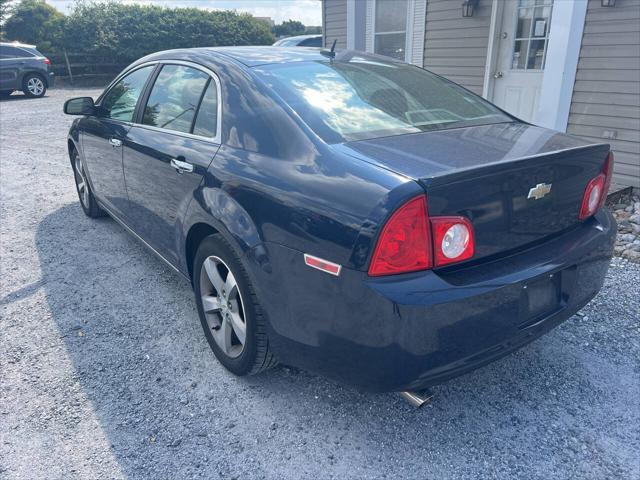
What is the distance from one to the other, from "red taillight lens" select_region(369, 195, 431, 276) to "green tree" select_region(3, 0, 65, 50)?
2405cm

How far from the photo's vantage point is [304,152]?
7.23 ft

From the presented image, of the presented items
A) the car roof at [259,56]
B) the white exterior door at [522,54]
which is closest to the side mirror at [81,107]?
the car roof at [259,56]

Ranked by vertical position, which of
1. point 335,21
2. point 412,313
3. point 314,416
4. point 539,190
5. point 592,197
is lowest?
point 314,416

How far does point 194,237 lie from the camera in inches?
113

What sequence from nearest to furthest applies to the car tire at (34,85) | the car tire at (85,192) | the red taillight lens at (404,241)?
the red taillight lens at (404,241), the car tire at (85,192), the car tire at (34,85)

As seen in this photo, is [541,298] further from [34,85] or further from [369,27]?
[34,85]

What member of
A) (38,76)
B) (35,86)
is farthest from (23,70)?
(35,86)

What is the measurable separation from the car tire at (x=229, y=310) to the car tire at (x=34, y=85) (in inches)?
638

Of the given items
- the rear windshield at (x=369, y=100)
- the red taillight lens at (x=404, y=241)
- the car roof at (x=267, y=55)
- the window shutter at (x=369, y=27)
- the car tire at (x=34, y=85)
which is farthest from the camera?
the car tire at (x=34, y=85)

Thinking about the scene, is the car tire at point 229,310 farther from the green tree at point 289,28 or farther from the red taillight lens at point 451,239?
the green tree at point 289,28

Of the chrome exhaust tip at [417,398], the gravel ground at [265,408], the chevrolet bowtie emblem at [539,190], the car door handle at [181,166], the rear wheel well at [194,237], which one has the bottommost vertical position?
the gravel ground at [265,408]

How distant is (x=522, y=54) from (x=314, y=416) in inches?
242

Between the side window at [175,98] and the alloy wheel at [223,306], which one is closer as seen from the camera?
the alloy wheel at [223,306]

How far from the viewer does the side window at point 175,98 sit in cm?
299
